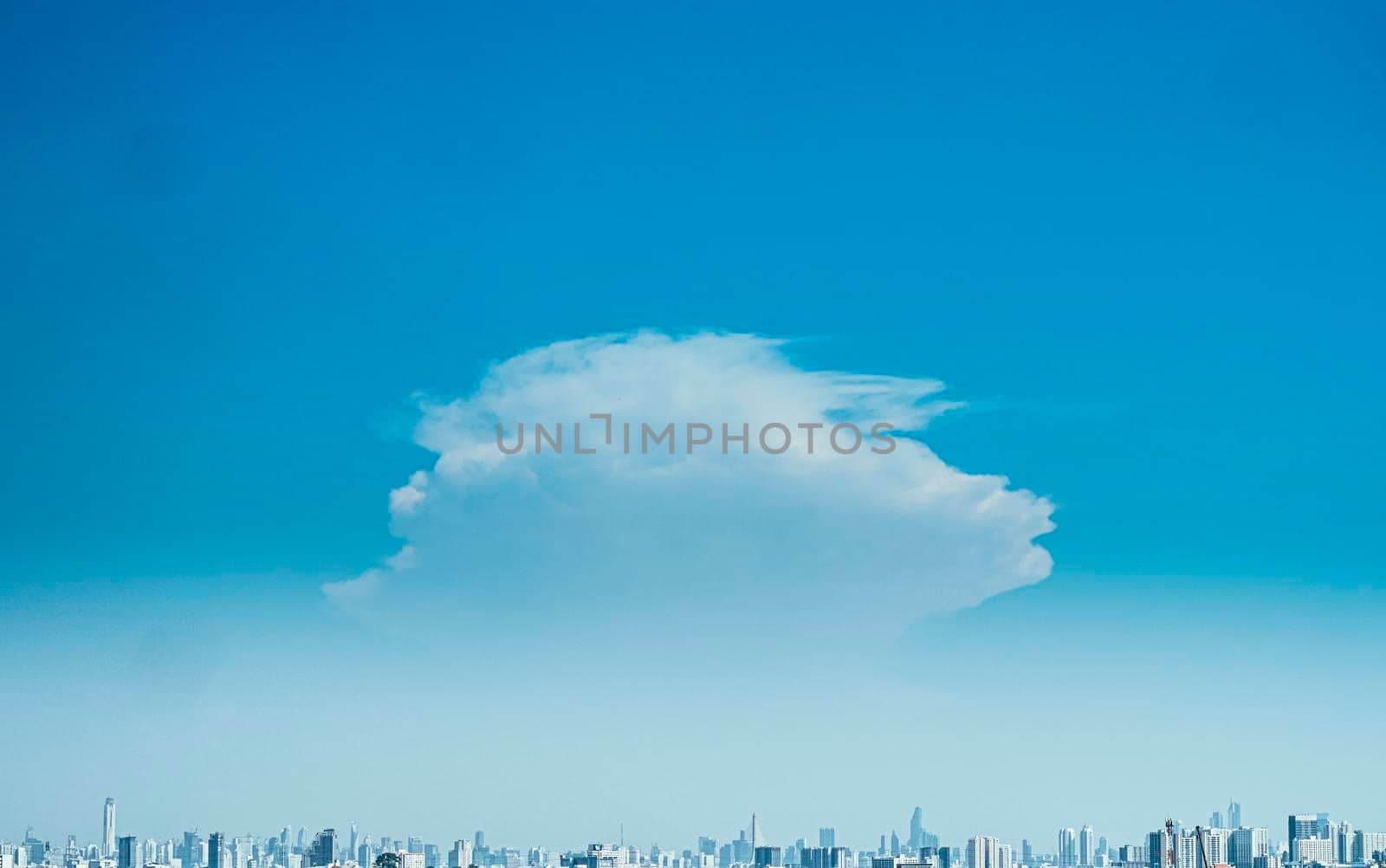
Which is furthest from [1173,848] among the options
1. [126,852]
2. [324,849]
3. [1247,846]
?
[126,852]

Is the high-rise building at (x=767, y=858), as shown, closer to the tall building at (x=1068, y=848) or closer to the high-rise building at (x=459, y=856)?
the high-rise building at (x=459, y=856)

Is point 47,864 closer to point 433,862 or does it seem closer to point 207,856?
point 207,856

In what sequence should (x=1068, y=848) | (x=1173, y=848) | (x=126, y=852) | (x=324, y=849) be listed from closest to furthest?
(x=1173, y=848), (x=324, y=849), (x=126, y=852), (x=1068, y=848)

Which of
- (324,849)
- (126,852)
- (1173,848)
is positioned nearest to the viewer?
(1173,848)

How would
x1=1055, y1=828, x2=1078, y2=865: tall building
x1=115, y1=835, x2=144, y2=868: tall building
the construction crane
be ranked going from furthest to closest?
x1=1055, y1=828, x2=1078, y2=865: tall building < x1=115, y1=835, x2=144, y2=868: tall building < the construction crane

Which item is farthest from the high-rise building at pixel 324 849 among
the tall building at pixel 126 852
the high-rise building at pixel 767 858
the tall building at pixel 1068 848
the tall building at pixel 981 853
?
the tall building at pixel 1068 848

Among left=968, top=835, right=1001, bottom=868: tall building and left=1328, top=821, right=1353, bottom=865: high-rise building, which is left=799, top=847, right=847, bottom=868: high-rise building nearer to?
left=968, top=835, right=1001, bottom=868: tall building

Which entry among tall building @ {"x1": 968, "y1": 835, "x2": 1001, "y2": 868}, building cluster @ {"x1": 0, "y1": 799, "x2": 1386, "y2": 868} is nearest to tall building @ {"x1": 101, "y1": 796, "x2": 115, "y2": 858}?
building cluster @ {"x1": 0, "y1": 799, "x2": 1386, "y2": 868}

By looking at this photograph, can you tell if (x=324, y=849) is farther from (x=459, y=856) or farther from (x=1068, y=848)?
(x=1068, y=848)
